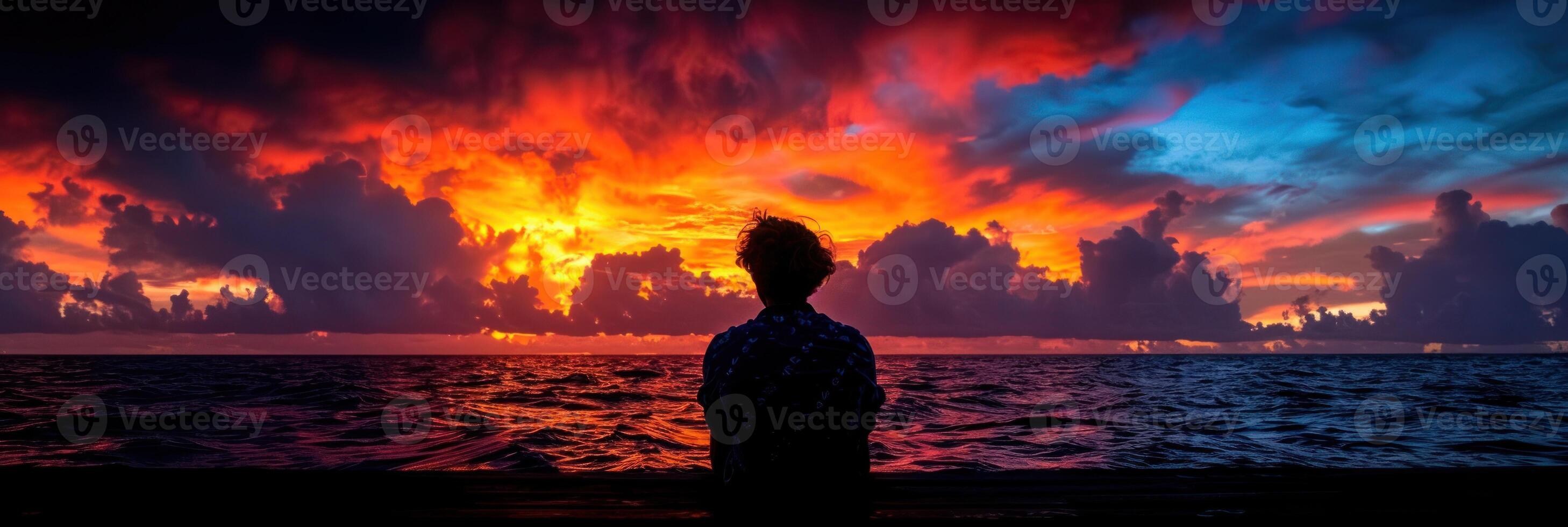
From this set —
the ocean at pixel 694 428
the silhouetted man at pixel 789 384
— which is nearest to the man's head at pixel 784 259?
the silhouetted man at pixel 789 384

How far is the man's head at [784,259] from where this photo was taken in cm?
371

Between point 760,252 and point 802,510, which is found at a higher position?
point 760,252

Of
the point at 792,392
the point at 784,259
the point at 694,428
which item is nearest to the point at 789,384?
the point at 792,392

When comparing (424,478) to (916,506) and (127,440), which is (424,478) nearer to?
(916,506)

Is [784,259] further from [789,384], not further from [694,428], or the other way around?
[694,428]

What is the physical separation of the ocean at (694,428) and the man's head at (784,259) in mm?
3369

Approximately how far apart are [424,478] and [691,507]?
87.7 inches

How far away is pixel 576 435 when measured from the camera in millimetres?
14938

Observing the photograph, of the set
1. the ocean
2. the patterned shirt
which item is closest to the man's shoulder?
the patterned shirt

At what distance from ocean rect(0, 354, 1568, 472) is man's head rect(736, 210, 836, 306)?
3.37 metres

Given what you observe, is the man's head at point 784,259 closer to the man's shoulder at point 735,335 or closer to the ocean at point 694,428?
the man's shoulder at point 735,335

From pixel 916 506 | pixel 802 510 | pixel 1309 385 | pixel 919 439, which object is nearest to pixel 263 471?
pixel 802 510

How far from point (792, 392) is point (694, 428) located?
519 inches

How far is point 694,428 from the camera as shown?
637 inches
